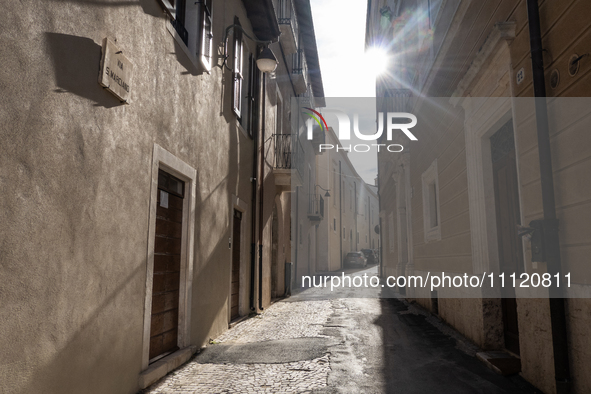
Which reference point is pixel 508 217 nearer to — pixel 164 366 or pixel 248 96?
pixel 164 366

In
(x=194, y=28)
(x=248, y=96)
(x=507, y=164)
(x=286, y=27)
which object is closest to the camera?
(x=507, y=164)

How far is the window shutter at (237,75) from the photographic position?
8320 millimetres

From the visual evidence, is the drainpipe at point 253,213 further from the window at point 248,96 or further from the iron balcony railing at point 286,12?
the iron balcony railing at point 286,12

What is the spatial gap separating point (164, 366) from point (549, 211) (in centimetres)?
388

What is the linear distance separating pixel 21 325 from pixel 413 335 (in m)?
5.76

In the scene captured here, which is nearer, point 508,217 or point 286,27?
point 508,217

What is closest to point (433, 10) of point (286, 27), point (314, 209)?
point (286, 27)

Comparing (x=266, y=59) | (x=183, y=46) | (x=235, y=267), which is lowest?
(x=235, y=267)

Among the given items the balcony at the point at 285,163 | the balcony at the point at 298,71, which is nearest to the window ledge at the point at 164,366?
the balcony at the point at 285,163

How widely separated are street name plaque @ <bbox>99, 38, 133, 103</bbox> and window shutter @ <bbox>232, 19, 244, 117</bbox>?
4168mm

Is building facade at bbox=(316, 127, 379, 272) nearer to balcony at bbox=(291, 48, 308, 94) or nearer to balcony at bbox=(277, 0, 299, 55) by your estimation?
balcony at bbox=(291, 48, 308, 94)

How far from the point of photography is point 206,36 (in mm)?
6543

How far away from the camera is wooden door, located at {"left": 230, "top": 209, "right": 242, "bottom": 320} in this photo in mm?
8653

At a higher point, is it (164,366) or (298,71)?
(298,71)
